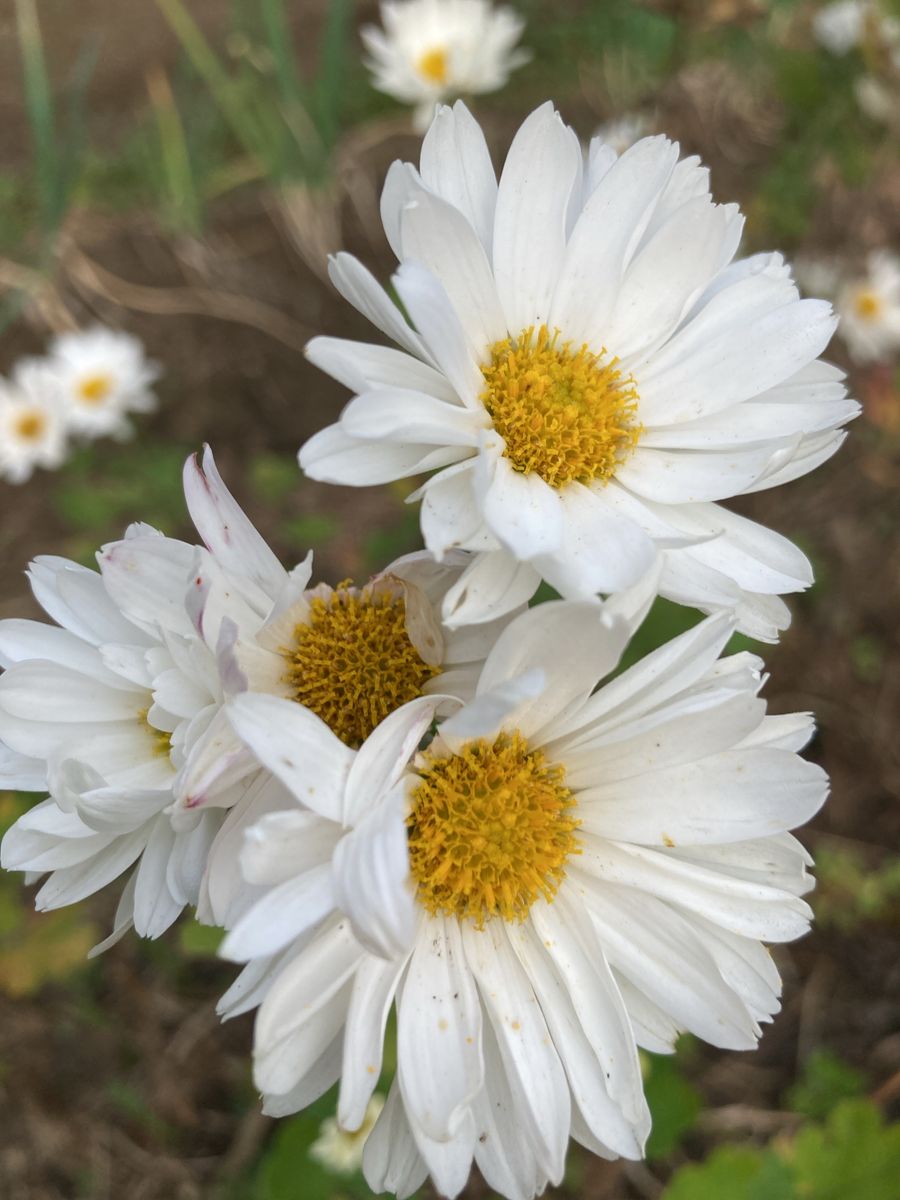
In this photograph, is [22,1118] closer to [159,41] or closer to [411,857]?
[411,857]

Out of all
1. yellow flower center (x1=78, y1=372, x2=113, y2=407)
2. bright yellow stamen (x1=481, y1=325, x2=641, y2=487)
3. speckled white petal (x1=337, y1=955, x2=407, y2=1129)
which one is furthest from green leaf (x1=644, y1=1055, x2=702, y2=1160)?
yellow flower center (x1=78, y1=372, x2=113, y2=407)

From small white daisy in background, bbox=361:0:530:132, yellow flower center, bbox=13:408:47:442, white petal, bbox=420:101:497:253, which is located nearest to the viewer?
white petal, bbox=420:101:497:253

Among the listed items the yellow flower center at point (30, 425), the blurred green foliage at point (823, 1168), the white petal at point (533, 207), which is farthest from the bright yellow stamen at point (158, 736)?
the yellow flower center at point (30, 425)

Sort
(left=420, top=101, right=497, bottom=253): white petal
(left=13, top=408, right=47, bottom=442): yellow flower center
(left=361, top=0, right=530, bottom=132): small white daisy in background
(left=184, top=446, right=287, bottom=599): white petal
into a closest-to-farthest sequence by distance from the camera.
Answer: (left=184, top=446, right=287, bottom=599): white petal → (left=420, top=101, right=497, bottom=253): white petal → (left=361, top=0, right=530, bottom=132): small white daisy in background → (left=13, top=408, right=47, bottom=442): yellow flower center

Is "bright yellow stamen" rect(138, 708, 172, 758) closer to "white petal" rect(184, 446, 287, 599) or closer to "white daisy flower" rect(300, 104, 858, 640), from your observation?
"white petal" rect(184, 446, 287, 599)

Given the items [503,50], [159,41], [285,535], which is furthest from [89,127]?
[285,535]

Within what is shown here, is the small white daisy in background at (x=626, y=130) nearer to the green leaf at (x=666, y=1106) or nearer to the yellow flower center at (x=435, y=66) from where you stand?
the yellow flower center at (x=435, y=66)

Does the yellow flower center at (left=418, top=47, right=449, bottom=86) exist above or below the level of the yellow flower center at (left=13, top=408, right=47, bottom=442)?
above
